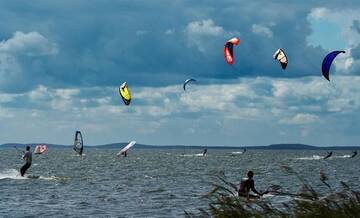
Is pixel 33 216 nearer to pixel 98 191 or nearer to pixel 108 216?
pixel 108 216

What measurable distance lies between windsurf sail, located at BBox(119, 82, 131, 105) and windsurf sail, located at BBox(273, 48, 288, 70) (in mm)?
9348

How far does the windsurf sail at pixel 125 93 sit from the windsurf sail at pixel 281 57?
935 centimetres

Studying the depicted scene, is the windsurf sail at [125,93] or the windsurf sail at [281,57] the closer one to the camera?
the windsurf sail at [281,57]

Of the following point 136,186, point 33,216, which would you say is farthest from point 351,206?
point 136,186

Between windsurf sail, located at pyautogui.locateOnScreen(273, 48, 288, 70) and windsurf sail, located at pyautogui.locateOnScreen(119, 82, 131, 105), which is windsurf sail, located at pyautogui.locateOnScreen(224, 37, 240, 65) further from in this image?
windsurf sail, located at pyautogui.locateOnScreen(119, 82, 131, 105)

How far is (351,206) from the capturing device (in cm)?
983

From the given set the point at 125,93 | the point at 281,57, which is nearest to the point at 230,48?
the point at 281,57

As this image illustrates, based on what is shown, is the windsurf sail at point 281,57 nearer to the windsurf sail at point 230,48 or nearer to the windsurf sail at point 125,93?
the windsurf sail at point 230,48

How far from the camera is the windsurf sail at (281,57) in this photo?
102ft

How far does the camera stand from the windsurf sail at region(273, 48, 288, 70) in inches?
1228

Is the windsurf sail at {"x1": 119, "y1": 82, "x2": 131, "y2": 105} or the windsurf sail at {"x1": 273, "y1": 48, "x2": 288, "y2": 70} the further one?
the windsurf sail at {"x1": 119, "y1": 82, "x2": 131, "y2": 105}

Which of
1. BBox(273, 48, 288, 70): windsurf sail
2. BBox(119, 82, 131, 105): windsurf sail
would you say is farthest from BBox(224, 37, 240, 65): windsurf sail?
BBox(119, 82, 131, 105): windsurf sail

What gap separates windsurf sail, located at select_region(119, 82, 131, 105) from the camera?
39.6m

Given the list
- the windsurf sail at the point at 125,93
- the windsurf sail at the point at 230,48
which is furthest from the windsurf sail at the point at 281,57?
the windsurf sail at the point at 125,93
